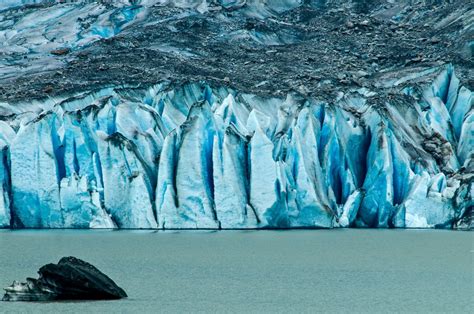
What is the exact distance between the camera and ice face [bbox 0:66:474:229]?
119 ft

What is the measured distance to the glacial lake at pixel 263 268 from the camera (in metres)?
22.3

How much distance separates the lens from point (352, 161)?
40156 millimetres

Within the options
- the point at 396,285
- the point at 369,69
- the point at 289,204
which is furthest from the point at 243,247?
the point at 369,69

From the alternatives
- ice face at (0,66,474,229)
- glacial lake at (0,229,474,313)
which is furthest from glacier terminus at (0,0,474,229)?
glacial lake at (0,229,474,313)

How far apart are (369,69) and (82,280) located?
34.0 m

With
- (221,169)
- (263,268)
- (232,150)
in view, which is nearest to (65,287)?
(263,268)

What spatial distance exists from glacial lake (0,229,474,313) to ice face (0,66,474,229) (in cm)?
87

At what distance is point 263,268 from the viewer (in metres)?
28.2

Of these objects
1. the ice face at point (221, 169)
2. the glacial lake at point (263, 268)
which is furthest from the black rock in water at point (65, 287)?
the ice face at point (221, 169)

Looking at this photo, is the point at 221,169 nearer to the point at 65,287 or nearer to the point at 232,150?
the point at 232,150

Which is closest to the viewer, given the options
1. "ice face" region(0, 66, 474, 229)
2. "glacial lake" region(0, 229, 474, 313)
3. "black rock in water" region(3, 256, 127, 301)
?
"black rock in water" region(3, 256, 127, 301)

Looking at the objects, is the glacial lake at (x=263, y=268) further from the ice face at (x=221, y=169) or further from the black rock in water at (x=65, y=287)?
the ice face at (x=221, y=169)

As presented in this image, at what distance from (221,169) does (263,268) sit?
8872 mm

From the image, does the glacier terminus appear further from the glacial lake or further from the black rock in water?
the black rock in water
